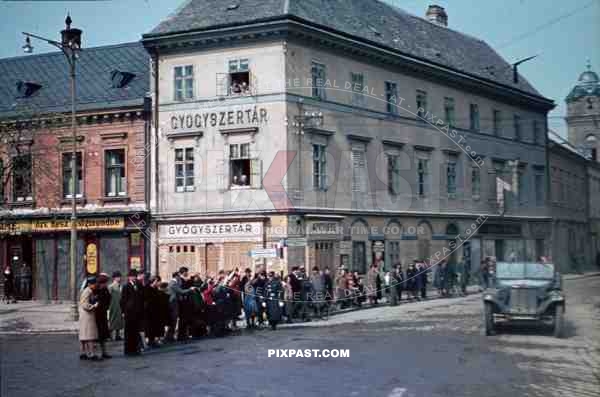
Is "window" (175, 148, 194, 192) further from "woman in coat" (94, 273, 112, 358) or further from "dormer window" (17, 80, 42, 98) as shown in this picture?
"dormer window" (17, 80, 42, 98)

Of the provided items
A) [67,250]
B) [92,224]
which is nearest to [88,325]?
[67,250]

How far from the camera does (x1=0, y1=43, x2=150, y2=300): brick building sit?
1633 centimetres

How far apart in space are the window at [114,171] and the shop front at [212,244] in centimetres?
524

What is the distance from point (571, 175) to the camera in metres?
10.3

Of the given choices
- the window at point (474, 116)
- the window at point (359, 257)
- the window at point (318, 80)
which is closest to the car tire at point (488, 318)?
the window at point (359, 257)

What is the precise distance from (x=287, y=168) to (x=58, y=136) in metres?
7.86

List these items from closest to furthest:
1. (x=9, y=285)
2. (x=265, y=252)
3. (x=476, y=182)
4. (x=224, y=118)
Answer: (x=476, y=182), (x=224, y=118), (x=265, y=252), (x=9, y=285)

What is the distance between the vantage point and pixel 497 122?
34.8 feet

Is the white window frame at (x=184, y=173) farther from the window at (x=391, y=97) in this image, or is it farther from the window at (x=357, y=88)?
the window at (x=391, y=97)

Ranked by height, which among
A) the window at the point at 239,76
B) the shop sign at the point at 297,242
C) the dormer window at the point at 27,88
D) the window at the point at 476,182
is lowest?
the shop sign at the point at 297,242

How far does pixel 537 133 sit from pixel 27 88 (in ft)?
37.7

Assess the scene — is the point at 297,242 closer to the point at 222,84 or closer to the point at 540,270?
the point at 222,84

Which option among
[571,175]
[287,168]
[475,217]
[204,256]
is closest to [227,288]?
[204,256]

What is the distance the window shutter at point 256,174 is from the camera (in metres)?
12.6
